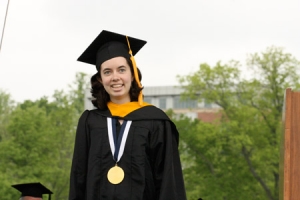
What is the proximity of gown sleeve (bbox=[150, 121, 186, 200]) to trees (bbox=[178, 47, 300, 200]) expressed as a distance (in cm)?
2769

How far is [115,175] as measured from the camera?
16.0 feet

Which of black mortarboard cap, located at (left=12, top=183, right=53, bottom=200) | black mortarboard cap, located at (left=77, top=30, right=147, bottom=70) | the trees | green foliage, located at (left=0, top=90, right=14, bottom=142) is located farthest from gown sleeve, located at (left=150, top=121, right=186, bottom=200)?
green foliage, located at (left=0, top=90, right=14, bottom=142)

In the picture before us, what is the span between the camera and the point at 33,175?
33.2m

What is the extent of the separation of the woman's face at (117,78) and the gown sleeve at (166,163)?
1.03 ft

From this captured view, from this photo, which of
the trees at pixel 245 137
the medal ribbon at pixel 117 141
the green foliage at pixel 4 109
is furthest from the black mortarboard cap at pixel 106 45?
the green foliage at pixel 4 109

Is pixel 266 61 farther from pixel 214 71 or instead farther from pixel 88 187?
pixel 88 187

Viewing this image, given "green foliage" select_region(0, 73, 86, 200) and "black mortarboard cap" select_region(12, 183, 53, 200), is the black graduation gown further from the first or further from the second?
"green foliage" select_region(0, 73, 86, 200)

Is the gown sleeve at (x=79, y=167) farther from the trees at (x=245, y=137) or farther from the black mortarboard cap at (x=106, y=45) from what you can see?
the trees at (x=245, y=137)

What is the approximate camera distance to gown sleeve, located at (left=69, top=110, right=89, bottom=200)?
16.4ft

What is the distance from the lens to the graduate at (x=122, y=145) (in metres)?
4.92

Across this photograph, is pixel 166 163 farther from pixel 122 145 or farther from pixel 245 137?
pixel 245 137

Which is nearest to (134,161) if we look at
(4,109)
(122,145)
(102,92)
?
(122,145)

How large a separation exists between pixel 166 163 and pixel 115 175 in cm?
34

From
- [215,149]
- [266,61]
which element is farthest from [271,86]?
[215,149]
